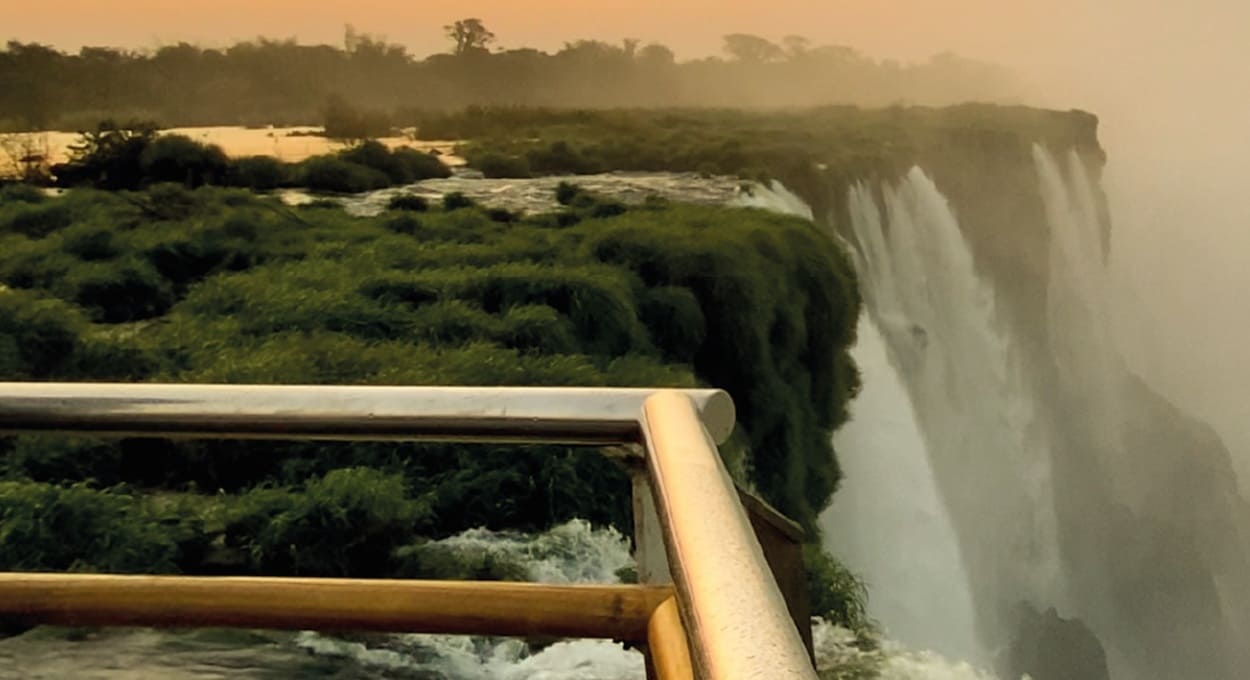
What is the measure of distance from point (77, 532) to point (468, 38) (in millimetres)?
904

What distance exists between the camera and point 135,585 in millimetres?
601

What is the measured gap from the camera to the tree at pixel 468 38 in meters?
2.02

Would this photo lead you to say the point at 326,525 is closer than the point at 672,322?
Yes

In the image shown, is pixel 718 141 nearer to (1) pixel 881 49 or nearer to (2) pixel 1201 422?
(1) pixel 881 49

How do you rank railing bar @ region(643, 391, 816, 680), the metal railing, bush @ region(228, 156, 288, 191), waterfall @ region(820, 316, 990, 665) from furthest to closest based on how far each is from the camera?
waterfall @ region(820, 316, 990, 665)
bush @ region(228, 156, 288, 191)
the metal railing
railing bar @ region(643, 391, 816, 680)

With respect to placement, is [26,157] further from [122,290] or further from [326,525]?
[326,525]

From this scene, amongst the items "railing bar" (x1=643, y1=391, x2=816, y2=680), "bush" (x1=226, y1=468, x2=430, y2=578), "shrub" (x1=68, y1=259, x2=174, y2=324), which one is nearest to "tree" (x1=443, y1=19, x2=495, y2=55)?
"shrub" (x1=68, y1=259, x2=174, y2=324)

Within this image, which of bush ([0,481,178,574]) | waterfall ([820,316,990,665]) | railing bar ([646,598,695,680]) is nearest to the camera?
railing bar ([646,598,695,680])

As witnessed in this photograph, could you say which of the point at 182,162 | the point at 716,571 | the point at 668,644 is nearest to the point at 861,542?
the point at 182,162

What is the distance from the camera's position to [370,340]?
76.6 inches

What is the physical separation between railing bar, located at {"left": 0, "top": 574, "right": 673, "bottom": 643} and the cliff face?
5.48 feet

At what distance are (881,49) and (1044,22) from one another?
283 millimetres

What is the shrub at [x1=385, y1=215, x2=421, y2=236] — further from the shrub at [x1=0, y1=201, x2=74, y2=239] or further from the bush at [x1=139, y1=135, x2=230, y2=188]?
the shrub at [x1=0, y1=201, x2=74, y2=239]

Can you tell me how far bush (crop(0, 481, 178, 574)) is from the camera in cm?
170
